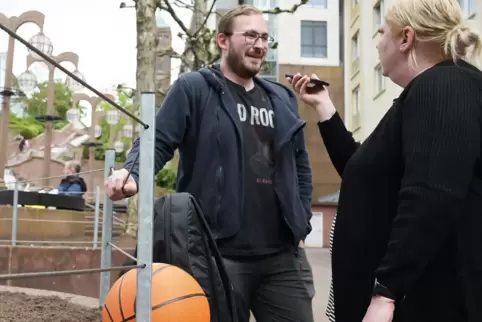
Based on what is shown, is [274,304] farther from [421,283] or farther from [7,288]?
[7,288]

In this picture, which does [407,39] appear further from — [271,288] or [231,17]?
[271,288]

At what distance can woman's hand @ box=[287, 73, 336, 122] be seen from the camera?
252 centimetres

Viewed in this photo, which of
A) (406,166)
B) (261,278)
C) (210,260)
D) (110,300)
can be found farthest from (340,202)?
(110,300)

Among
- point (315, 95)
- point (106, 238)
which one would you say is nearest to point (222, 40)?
point (315, 95)

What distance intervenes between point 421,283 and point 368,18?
27391 millimetres

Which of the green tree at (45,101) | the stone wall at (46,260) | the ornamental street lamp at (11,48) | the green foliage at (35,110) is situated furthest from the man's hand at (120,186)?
the green foliage at (35,110)

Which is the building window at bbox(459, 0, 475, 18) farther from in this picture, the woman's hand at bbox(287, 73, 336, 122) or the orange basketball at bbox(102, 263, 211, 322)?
the orange basketball at bbox(102, 263, 211, 322)

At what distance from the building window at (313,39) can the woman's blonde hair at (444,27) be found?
32.6m

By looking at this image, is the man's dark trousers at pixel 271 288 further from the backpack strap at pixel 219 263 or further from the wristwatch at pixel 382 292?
the wristwatch at pixel 382 292

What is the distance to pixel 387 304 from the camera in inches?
66.1

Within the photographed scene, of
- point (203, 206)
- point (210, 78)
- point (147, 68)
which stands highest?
point (147, 68)

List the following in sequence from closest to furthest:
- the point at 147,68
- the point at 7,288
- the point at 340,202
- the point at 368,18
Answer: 1. the point at 340,202
2. the point at 7,288
3. the point at 147,68
4. the point at 368,18

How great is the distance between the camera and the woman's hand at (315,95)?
2.52m

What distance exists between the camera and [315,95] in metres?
2.62
